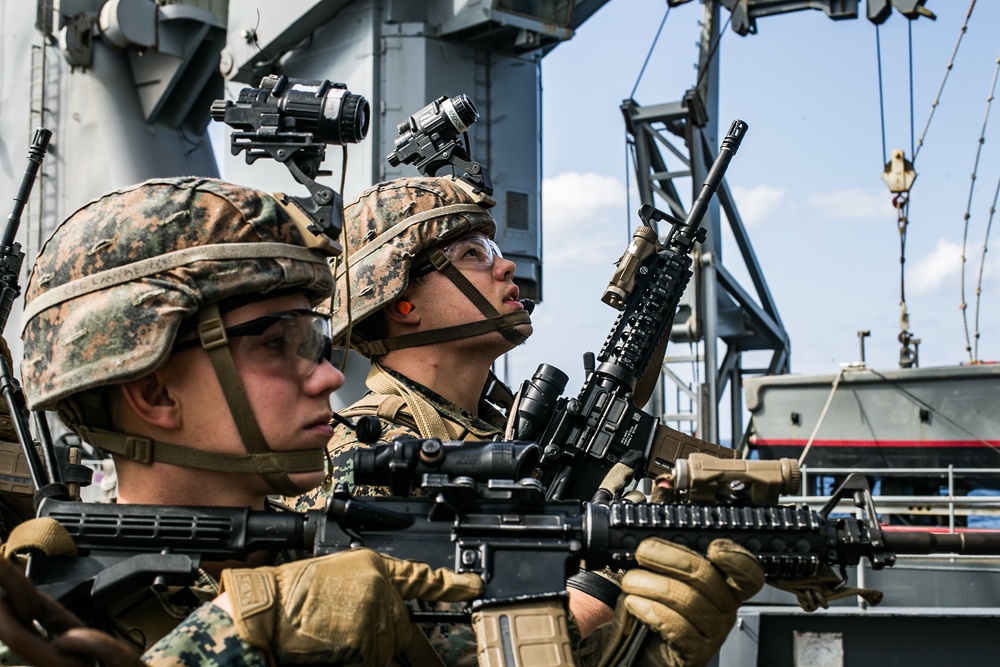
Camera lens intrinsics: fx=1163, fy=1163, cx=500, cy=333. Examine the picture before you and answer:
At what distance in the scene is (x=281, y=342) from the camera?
2404 millimetres

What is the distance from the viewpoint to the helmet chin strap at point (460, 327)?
3953 millimetres

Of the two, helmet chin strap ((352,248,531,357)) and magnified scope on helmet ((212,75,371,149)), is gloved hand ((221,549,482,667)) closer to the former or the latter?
magnified scope on helmet ((212,75,371,149))

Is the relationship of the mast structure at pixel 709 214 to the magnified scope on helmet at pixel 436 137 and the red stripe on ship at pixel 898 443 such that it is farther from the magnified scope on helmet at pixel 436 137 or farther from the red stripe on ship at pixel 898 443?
the magnified scope on helmet at pixel 436 137

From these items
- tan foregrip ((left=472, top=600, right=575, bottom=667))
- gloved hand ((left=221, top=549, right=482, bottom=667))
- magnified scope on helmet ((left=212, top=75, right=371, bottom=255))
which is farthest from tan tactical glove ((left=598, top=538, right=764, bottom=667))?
magnified scope on helmet ((left=212, top=75, right=371, bottom=255))

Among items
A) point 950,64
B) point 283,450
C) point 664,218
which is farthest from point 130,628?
point 950,64

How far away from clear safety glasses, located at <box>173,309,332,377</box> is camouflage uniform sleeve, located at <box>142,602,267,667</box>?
22.0 inches

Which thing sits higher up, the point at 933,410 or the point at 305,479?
the point at 305,479

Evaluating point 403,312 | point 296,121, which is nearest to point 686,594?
point 296,121

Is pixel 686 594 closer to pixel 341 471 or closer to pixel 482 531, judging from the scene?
pixel 482 531

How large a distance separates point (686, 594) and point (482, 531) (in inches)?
A: 17.6

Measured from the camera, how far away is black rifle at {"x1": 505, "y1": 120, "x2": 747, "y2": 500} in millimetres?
4465

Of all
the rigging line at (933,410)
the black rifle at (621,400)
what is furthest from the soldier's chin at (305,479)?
the rigging line at (933,410)

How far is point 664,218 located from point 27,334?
2953mm

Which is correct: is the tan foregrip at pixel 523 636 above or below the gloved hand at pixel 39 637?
below
